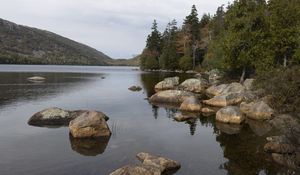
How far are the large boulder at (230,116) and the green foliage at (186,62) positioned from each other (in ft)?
209

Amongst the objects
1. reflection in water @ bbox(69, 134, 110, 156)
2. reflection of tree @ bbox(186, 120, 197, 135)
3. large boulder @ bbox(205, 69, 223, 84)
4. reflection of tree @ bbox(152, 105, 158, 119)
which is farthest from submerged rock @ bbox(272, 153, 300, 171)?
large boulder @ bbox(205, 69, 223, 84)

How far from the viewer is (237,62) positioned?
4262 cm

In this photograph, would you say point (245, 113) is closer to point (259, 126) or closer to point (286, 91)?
point (286, 91)

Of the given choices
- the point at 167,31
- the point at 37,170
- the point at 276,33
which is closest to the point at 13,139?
the point at 37,170

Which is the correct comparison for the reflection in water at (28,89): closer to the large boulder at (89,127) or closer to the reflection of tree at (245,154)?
the large boulder at (89,127)

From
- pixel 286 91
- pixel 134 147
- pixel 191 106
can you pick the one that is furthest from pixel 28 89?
pixel 286 91

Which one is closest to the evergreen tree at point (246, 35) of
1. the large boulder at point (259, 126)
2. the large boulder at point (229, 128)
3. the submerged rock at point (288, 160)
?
the large boulder at point (259, 126)

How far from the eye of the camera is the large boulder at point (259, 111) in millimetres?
25948

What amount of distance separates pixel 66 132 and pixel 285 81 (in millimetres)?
17705

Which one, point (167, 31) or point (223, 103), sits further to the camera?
point (167, 31)

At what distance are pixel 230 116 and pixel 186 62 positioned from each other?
212 ft

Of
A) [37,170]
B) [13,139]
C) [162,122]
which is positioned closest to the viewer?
[37,170]

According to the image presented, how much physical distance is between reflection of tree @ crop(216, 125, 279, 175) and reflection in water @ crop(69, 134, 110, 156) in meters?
6.40

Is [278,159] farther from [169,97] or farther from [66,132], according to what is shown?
[169,97]
